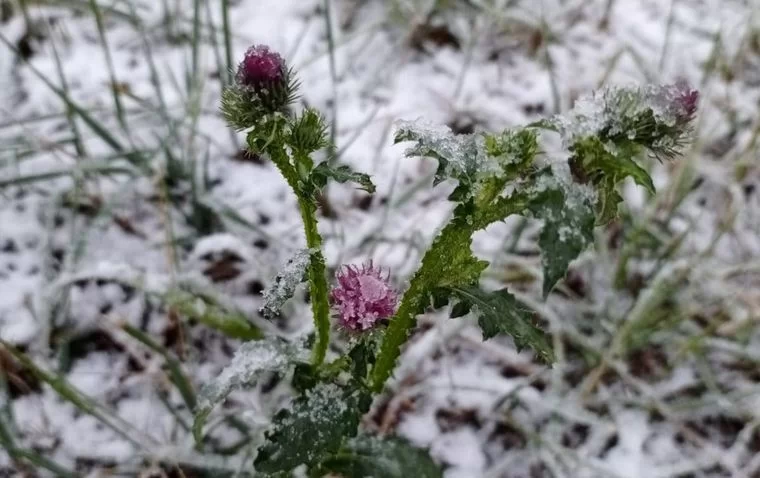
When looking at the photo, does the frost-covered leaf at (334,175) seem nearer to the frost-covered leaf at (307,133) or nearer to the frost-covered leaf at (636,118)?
the frost-covered leaf at (307,133)

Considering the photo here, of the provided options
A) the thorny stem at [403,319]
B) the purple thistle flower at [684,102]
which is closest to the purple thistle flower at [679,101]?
the purple thistle flower at [684,102]

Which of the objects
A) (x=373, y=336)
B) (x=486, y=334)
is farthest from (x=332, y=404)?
(x=486, y=334)

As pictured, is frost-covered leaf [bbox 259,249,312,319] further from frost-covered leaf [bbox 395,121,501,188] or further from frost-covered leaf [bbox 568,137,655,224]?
frost-covered leaf [bbox 568,137,655,224]

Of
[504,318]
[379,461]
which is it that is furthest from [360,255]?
[504,318]

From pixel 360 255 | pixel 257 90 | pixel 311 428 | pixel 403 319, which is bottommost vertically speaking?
pixel 311 428

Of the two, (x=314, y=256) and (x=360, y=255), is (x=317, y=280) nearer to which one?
(x=314, y=256)

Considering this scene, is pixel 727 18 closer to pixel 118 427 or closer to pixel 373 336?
pixel 373 336
